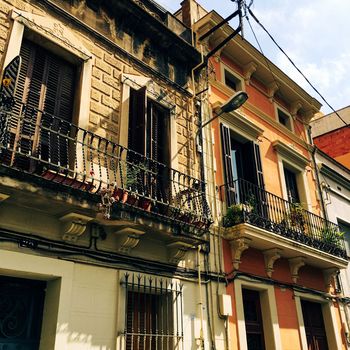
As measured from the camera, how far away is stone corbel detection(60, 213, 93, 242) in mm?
5789

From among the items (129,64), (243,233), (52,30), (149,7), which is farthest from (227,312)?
(149,7)

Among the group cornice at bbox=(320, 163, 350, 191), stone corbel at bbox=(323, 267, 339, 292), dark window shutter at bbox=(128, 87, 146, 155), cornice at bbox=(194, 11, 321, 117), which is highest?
cornice at bbox=(194, 11, 321, 117)

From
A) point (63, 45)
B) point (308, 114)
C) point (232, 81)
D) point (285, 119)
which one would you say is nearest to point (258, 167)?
point (232, 81)

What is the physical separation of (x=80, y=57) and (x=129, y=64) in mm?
1358

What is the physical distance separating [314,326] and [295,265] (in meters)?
1.95

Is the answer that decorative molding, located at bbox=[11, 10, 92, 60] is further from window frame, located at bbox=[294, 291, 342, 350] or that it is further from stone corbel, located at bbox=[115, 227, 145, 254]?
window frame, located at bbox=[294, 291, 342, 350]

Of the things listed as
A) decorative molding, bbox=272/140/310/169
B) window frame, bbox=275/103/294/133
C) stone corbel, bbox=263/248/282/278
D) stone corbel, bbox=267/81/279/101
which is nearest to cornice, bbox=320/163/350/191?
decorative molding, bbox=272/140/310/169

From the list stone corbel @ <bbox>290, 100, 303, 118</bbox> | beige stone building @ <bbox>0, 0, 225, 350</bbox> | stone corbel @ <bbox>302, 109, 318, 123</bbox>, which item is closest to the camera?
beige stone building @ <bbox>0, 0, 225, 350</bbox>

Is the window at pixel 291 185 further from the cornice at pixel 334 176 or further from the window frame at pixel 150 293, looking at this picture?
the window frame at pixel 150 293

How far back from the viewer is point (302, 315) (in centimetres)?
995

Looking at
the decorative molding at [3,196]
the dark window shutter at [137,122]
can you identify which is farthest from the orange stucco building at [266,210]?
the decorative molding at [3,196]

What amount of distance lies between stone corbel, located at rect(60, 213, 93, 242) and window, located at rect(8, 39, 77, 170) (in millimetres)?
901

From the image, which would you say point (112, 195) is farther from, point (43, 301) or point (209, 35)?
point (209, 35)

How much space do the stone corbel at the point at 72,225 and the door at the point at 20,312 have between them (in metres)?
0.81
